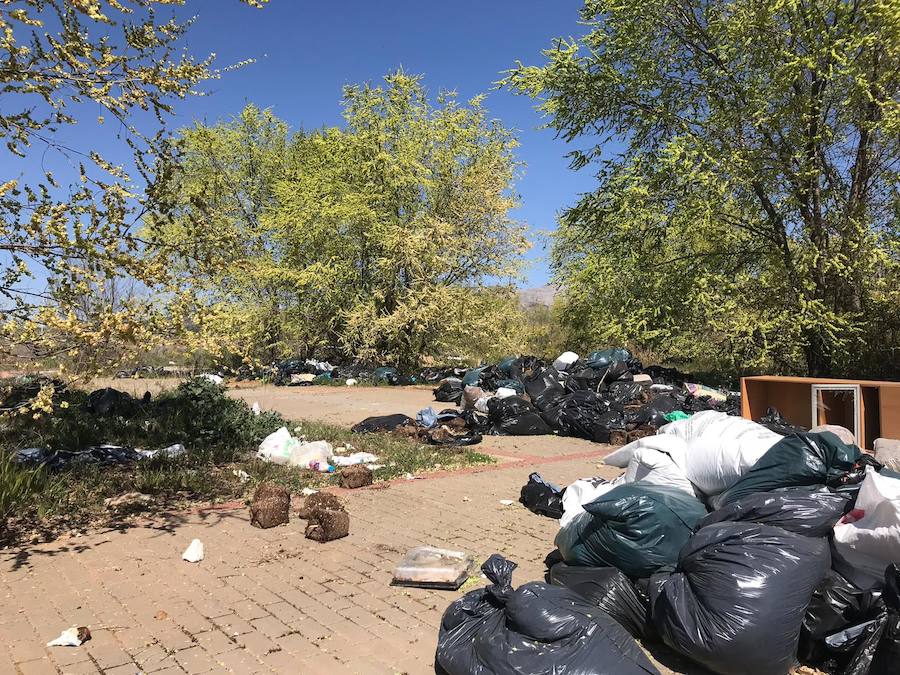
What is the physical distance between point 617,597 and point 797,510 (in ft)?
3.17

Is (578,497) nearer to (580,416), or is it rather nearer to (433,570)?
(433,570)

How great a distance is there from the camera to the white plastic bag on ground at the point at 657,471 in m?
4.04

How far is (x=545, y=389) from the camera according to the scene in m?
10.5

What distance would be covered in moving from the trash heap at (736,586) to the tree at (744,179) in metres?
10.1

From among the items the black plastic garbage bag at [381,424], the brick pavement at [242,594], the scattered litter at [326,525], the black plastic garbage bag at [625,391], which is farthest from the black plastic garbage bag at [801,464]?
the black plastic garbage bag at [625,391]

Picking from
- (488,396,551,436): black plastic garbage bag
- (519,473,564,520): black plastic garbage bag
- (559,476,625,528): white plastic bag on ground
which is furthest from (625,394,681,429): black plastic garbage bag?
(559,476,625,528): white plastic bag on ground

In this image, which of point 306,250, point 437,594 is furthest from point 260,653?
point 306,250

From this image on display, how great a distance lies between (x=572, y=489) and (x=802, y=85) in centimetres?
1276

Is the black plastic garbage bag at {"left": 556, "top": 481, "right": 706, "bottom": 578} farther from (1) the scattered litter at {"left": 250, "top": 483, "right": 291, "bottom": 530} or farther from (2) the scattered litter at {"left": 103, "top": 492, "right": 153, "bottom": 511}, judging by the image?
(2) the scattered litter at {"left": 103, "top": 492, "right": 153, "bottom": 511}

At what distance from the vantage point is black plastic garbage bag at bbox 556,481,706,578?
313 centimetres

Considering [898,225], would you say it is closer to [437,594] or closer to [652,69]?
[652,69]

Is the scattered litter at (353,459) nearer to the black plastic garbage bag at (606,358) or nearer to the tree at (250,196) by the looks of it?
the black plastic garbage bag at (606,358)

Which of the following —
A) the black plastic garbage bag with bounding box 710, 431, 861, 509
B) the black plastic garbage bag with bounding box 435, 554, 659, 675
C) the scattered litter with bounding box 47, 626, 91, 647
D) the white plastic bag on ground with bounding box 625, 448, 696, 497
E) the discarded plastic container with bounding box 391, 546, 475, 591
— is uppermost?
the black plastic garbage bag with bounding box 710, 431, 861, 509

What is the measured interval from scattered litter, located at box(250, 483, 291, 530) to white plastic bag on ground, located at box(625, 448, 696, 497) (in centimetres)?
273
